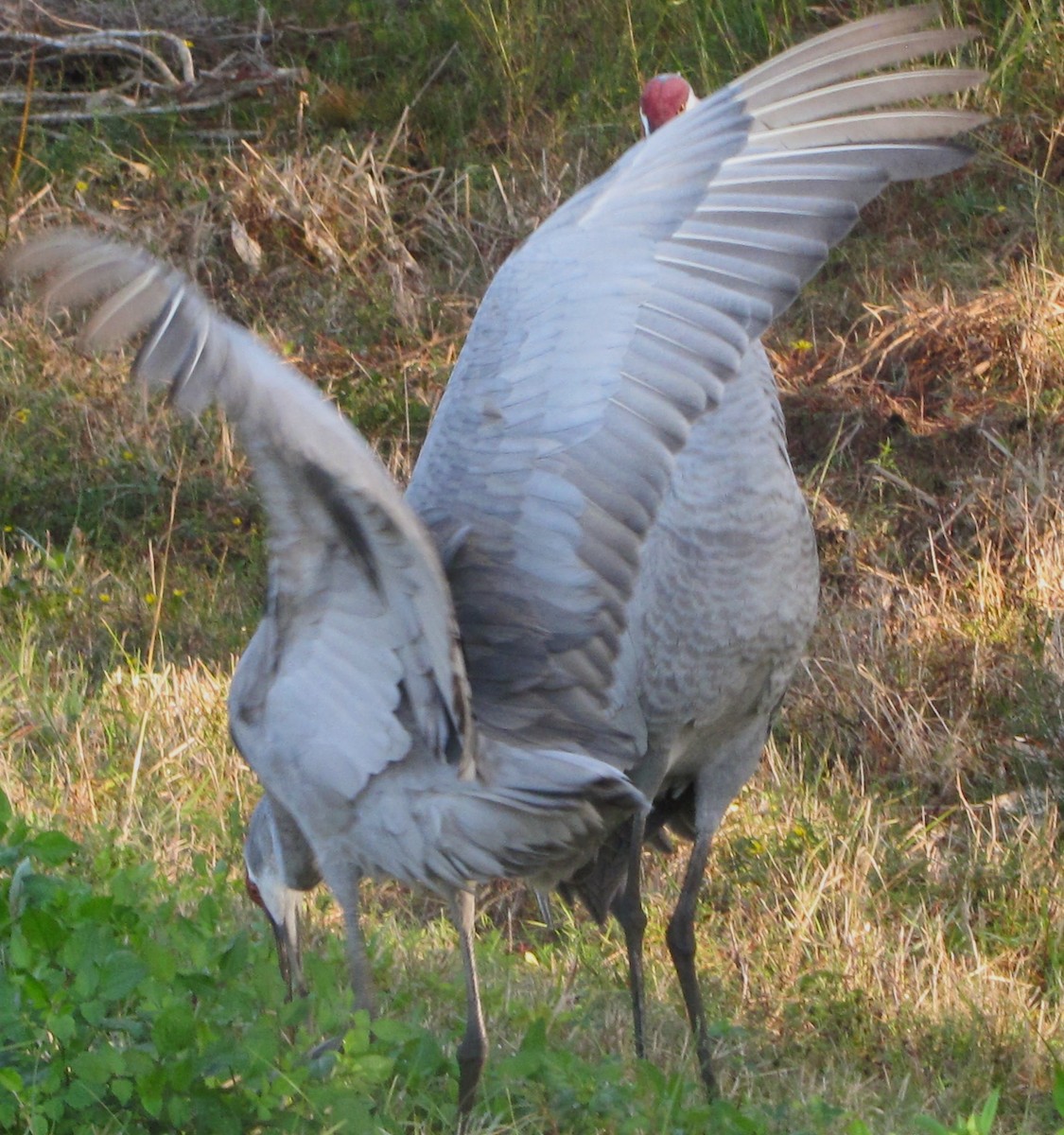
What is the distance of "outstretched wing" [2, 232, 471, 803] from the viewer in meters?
2.24

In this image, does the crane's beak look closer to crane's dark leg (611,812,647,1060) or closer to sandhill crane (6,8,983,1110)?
sandhill crane (6,8,983,1110)

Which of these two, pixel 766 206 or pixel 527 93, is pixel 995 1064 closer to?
pixel 766 206

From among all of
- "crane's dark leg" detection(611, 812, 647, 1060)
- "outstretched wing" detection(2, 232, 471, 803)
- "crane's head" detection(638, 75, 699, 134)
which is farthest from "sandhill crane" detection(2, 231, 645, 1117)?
"crane's head" detection(638, 75, 699, 134)

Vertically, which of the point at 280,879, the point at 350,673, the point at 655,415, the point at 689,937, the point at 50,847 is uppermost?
the point at 655,415

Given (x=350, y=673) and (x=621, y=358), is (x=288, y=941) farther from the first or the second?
(x=621, y=358)

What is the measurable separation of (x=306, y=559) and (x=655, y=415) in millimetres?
631

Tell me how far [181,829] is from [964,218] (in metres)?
3.91

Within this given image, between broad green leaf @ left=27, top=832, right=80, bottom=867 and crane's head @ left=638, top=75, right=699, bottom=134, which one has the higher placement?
crane's head @ left=638, top=75, right=699, bottom=134

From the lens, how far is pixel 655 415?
2.87m

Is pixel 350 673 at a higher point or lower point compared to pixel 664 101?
lower

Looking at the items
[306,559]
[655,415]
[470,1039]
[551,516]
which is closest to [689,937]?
[470,1039]

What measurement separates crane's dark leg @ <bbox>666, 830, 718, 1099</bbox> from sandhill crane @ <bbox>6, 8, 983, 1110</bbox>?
1.57 ft

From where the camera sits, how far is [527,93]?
7.46 meters

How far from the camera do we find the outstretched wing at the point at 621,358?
9.53 ft
